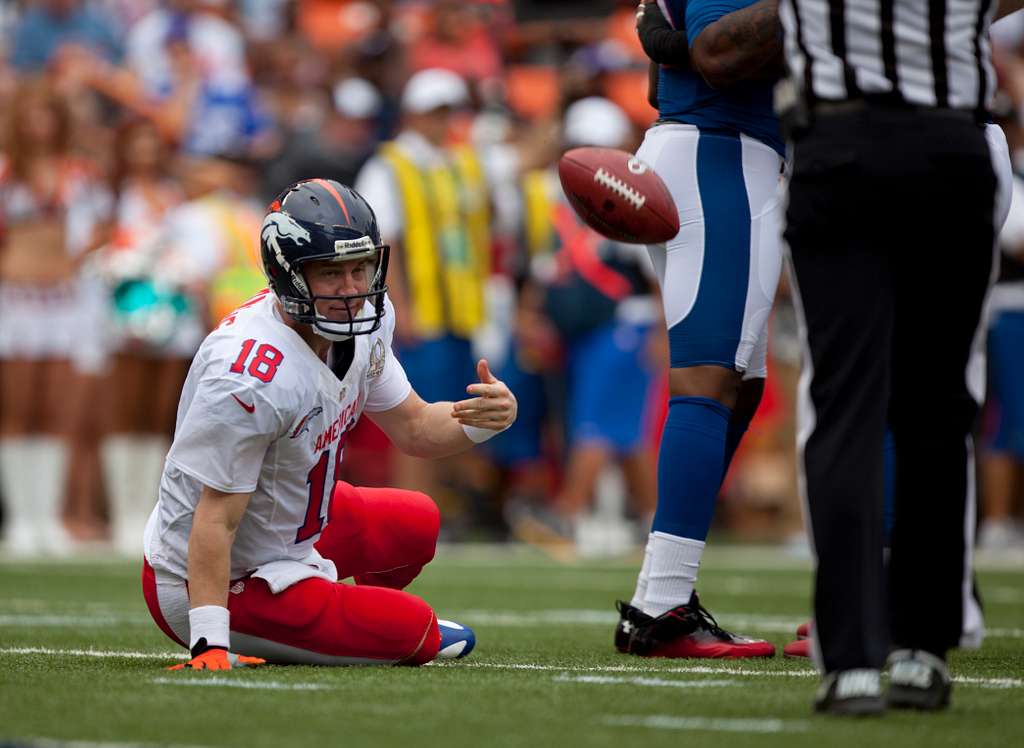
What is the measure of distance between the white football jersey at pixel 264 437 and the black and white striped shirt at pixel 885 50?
5.02 feet

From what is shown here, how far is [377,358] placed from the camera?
16.1 feet

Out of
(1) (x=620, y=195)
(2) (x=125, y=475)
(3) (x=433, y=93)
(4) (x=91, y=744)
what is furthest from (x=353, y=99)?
(4) (x=91, y=744)

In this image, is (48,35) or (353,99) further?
(48,35)

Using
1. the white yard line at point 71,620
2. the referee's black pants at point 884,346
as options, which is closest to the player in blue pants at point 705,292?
the referee's black pants at point 884,346

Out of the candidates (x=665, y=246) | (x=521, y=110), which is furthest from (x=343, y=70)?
(x=665, y=246)

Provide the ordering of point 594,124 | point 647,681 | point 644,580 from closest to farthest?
point 647,681
point 644,580
point 594,124

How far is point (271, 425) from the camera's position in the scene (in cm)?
450

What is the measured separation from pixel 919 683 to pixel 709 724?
1.62ft

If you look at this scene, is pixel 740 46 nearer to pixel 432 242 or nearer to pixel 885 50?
pixel 885 50

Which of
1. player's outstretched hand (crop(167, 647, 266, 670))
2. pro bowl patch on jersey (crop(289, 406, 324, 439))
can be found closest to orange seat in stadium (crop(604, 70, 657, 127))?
pro bowl patch on jersey (crop(289, 406, 324, 439))

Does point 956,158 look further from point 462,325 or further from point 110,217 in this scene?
point 110,217

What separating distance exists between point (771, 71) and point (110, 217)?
6.85 m

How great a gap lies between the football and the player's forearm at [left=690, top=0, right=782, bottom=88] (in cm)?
33

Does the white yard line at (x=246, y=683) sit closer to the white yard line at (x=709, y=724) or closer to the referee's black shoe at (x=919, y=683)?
the white yard line at (x=709, y=724)
